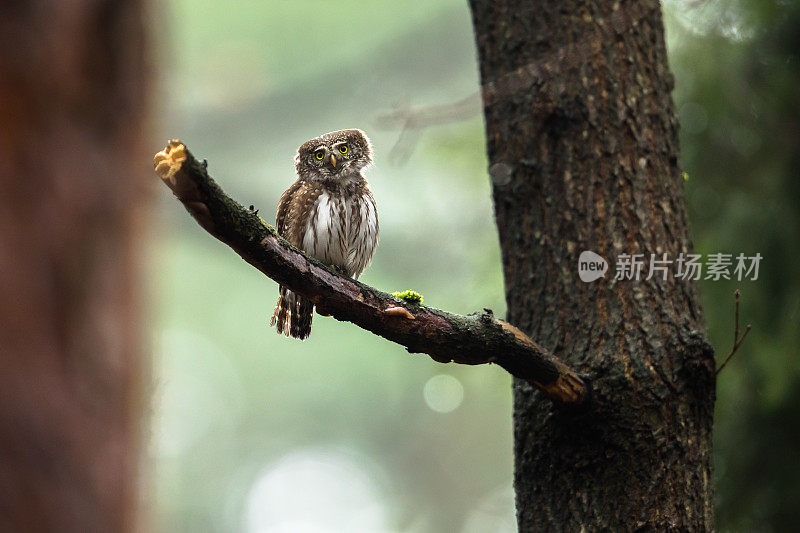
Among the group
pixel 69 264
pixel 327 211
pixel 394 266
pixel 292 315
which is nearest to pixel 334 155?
pixel 327 211

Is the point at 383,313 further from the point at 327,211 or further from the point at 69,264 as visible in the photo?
the point at 327,211

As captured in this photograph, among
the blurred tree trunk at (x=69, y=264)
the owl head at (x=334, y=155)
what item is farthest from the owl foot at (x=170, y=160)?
the owl head at (x=334, y=155)

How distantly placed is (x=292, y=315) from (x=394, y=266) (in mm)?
4176

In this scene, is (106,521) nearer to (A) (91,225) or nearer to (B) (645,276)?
(A) (91,225)

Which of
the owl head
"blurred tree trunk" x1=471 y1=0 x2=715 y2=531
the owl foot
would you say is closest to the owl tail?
the owl head

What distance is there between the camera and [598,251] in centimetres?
275

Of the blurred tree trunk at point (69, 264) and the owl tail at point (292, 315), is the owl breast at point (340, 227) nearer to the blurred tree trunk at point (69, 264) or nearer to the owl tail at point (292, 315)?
the owl tail at point (292, 315)

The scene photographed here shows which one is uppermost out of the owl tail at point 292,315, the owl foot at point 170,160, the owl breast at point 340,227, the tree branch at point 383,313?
the owl breast at point 340,227

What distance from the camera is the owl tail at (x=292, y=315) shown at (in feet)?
10.3

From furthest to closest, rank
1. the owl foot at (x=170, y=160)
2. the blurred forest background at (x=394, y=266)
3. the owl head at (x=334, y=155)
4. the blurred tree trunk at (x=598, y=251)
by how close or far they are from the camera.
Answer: the blurred forest background at (x=394, y=266) → the owl head at (x=334, y=155) → the blurred tree trunk at (x=598, y=251) → the owl foot at (x=170, y=160)

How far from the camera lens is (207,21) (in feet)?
32.8

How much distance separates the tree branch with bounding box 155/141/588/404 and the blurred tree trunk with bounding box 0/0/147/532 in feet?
1.32

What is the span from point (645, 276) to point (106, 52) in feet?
6.13

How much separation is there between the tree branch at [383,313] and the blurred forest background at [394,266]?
1.78 ft
